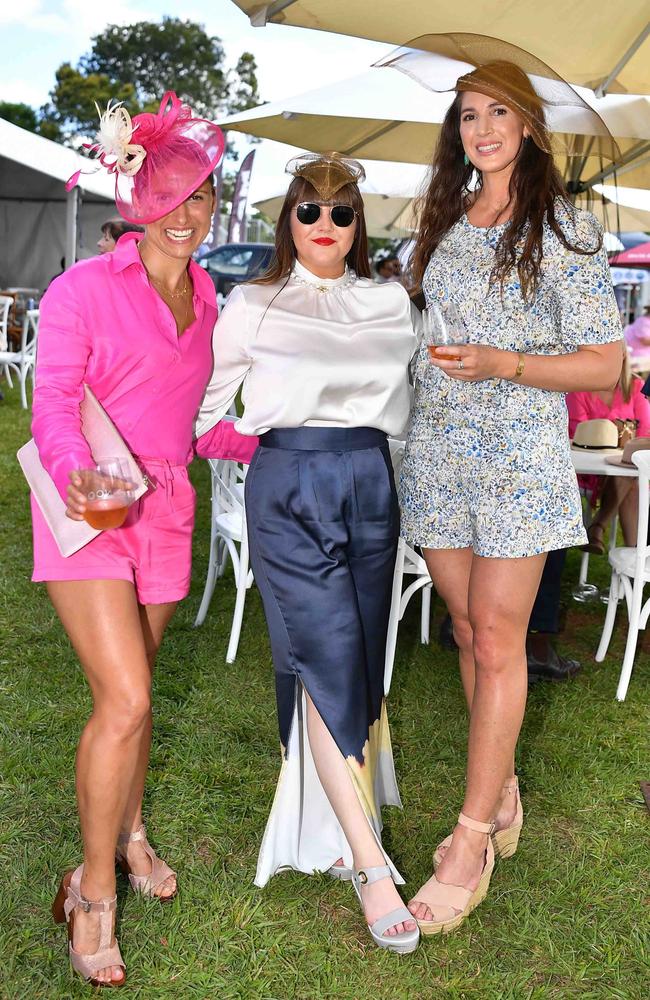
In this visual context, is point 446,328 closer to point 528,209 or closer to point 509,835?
point 528,209

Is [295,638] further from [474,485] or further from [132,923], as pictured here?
[132,923]

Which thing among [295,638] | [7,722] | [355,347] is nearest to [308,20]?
[355,347]

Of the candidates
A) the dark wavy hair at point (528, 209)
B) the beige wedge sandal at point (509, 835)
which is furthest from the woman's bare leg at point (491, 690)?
the dark wavy hair at point (528, 209)

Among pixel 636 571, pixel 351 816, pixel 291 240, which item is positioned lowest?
pixel 351 816

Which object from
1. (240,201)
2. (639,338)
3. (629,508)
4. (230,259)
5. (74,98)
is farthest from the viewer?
(74,98)

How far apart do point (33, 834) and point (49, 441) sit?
1452 mm

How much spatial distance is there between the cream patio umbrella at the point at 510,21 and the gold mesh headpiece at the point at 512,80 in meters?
1.68

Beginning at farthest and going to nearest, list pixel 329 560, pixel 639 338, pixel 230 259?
pixel 230 259 → pixel 639 338 → pixel 329 560

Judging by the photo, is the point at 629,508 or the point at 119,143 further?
the point at 629,508

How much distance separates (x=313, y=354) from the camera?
225 centimetres

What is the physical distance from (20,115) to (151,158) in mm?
43679

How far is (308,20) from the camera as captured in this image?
12.7 ft

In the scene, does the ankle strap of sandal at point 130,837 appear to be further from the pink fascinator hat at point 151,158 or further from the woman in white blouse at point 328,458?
the pink fascinator hat at point 151,158

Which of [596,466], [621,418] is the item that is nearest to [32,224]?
[621,418]
